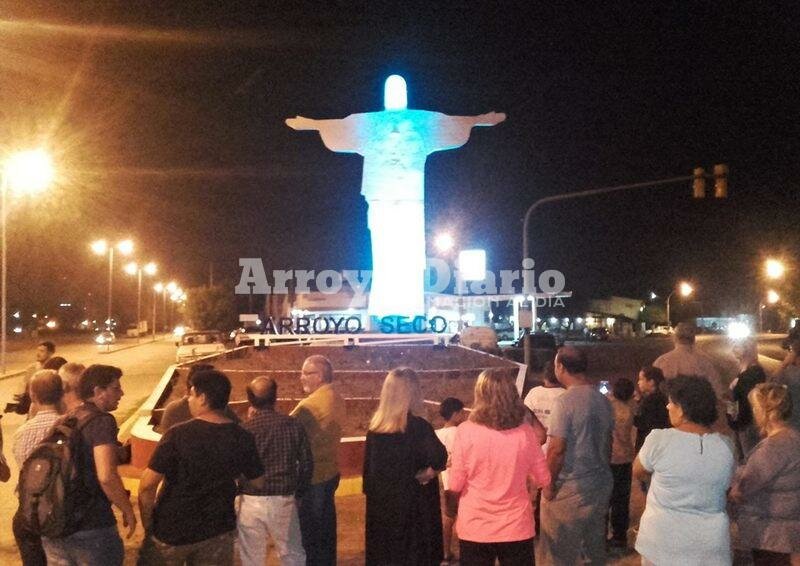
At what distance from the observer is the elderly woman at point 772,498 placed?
483 centimetres

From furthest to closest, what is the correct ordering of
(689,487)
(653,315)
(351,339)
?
(653,315) < (351,339) < (689,487)

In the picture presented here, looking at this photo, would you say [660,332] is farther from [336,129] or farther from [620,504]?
[620,504]

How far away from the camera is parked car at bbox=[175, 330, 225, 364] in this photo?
1262 inches

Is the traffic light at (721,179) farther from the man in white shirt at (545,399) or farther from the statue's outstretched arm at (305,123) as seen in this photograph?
the man in white shirt at (545,399)

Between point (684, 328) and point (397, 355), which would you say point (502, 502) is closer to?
point (684, 328)

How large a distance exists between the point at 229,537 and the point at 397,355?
15325mm

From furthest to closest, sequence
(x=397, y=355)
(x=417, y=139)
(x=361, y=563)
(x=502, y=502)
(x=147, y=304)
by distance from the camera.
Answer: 1. (x=147, y=304)
2. (x=417, y=139)
3. (x=397, y=355)
4. (x=361, y=563)
5. (x=502, y=502)

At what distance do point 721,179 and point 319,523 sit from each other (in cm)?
1520

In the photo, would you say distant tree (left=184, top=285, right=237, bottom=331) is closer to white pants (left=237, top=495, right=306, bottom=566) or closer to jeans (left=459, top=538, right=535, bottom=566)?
white pants (left=237, top=495, right=306, bottom=566)

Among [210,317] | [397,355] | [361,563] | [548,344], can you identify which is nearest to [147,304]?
[210,317]

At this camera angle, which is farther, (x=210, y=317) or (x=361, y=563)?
(x=210, y=317)

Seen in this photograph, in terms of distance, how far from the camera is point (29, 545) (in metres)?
5.04

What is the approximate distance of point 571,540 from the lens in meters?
5.46

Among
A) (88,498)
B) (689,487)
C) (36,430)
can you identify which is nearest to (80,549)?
(88,498)
